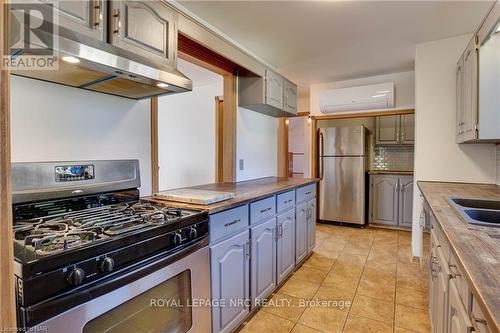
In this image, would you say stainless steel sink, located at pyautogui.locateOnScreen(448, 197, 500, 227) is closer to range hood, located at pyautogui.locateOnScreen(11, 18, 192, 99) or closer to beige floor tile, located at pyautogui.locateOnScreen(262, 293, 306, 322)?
beige floor tile, located at pyautogui.locateOnScreen(262, 293, 306, 322)

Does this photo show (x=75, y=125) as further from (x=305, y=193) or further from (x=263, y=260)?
(x=305, y=193)

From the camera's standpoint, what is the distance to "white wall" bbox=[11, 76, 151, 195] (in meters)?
1.29

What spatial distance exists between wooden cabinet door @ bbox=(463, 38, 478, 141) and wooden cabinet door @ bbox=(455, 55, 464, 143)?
0.13 m

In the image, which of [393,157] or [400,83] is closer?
[400,83]

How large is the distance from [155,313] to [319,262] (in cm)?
217

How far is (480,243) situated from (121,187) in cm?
177

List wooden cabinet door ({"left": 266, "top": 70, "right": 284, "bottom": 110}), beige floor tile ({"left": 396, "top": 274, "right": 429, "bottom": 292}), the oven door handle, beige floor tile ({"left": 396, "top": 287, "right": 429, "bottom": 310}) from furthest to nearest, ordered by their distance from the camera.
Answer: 1. wooden cabinet door ({"left": 266, "top": 70, "right": 284, "bottom": 110})
2. beige floor tile ({"left": 396, "top": 274, "right": 429, "bottom": 292})
3. beige floor tile ({"left": 396, "top": 287, "right": 429, "bottom": 310})
4. the oven door handle

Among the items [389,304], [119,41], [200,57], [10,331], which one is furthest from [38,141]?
[389,304]

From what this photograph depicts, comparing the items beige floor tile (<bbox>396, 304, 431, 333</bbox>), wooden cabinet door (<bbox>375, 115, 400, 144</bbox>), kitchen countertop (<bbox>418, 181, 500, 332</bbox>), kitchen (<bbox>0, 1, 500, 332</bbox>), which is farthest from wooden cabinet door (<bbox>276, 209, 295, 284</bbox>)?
wooden cabinet door (<bbox>375, 115, 400, 144</bbox>)

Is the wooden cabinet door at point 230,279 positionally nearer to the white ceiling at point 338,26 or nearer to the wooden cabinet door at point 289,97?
the white ceiling at point 338,26

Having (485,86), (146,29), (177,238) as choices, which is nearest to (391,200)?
(485,86)

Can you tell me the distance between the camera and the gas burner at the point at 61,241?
0.88m

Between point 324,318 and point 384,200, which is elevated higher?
point 384,200

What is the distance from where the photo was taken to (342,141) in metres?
4.43
